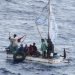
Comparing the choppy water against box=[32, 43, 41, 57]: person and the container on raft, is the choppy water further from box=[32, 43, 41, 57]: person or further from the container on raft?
box=[32, 43, 41, 57]: person

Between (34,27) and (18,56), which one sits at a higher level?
(34,27)

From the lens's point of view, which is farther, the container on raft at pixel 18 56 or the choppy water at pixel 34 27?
the container on raft at pixel 18 56

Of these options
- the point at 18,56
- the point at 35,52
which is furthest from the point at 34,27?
the point at 18,56

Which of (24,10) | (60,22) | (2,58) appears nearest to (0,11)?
(24,10)

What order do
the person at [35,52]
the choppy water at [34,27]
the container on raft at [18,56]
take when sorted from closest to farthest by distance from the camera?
the choppy water at [34,27], the container on raft at [18,56], the person at [35,52]

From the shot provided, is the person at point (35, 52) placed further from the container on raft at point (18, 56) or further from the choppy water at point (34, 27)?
the container on raft at point (18, 56)

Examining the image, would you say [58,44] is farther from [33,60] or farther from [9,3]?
[9,3]

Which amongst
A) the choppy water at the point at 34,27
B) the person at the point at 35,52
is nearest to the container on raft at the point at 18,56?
the choppy water at the point at 34,27

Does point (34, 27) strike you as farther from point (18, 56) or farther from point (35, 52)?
point (18, 56)
